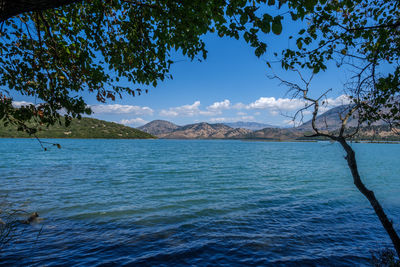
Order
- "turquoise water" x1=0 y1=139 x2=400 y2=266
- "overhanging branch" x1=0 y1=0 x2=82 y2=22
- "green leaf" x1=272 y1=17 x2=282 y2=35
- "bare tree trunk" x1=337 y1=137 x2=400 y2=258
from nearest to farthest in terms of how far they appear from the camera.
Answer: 1. "overhanging branch" x1=0 y1=0 x2=82 y2=22
2. "green leaf" x1=272 y1=17 x2=282 y2=35
3. "bare tree trunk" x1=337 y1=137 x2=400 y2=258
4. "turquoise water" x1=0 y1=139 x2=400 y2=266

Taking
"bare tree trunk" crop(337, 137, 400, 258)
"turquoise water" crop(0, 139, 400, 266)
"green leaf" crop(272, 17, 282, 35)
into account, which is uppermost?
"green leaf" crop(272, 17, 282, 35)

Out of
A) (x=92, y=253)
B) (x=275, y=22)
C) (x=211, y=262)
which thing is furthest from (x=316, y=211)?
(x=275, y=22)

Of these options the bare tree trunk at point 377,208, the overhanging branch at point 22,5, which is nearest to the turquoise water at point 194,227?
the bare tree trunk at point 377,208

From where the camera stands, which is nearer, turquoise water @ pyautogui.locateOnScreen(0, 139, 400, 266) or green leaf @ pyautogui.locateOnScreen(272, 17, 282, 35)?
green leaf @ pyautogui.locateOnScreen(272, 17, 282, 35)

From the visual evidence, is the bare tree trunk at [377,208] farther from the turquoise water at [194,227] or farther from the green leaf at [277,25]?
the green leaf at [277,25]

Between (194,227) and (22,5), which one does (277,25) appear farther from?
(194,227)

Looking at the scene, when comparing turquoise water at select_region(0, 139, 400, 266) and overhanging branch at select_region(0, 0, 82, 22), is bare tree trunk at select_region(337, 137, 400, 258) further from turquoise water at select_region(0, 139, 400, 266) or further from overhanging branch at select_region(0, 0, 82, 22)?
overhanging branch at select_region(0, 0, 82, 22)

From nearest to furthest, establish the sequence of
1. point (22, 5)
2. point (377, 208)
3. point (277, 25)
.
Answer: point (22, 5), point (277, 25), point (377, 208)

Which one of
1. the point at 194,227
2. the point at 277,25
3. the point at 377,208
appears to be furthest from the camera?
the point at 194,227

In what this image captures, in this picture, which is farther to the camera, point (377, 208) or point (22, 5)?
point (377, 208)

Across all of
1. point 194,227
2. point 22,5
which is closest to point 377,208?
point 194,227

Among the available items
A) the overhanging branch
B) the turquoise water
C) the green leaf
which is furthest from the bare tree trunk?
the overhanging branch

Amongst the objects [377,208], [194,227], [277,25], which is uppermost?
[277,25]

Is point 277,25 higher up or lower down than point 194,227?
higher up
